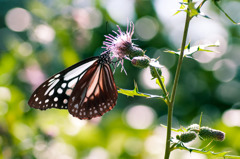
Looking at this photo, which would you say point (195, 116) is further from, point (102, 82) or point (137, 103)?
point (102, 82)

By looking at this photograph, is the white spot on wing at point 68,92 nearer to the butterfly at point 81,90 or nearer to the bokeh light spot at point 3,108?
the butterfly at point 81,90

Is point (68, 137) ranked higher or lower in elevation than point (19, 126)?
lower

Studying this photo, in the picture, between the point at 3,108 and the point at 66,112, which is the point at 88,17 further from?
the point at 3,108

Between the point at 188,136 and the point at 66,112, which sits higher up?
the point at 188,136

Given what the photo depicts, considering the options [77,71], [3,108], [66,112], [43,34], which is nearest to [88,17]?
[43,34]

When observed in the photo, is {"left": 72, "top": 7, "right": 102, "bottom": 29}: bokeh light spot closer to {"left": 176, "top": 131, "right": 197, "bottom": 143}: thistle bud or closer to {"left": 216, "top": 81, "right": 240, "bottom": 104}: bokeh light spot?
{"left": 216, "top": 81, "right": 240, "bottom": 104}: bokeh light spot

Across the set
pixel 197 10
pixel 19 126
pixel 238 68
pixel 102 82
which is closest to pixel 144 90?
pixel 238 68
